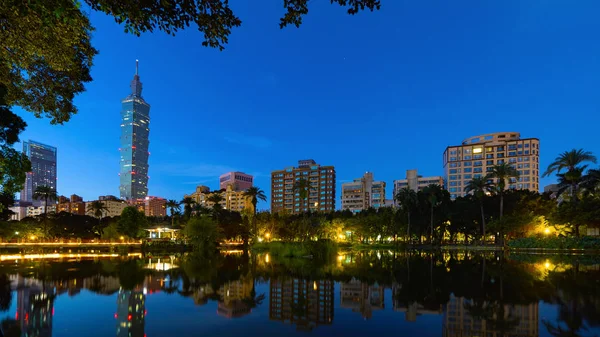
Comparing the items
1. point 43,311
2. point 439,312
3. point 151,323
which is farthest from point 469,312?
point 43,311

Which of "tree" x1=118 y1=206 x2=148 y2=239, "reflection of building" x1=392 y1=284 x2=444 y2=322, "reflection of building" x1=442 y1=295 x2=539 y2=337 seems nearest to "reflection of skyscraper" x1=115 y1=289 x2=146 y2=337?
"reflection of building" x1=392 y1=284 x2=444 y2=322

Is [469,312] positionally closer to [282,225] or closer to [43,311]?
[43,311]

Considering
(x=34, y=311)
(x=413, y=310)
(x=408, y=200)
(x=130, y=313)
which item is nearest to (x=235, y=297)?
(x=130, y=313)

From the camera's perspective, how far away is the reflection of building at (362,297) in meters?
13.8

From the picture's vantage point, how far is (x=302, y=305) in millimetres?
14359

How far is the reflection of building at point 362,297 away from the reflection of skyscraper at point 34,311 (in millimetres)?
9555

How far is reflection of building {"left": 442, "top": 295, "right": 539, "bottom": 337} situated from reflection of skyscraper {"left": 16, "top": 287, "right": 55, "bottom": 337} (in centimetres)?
1117

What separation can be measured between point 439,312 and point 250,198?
66121 mm

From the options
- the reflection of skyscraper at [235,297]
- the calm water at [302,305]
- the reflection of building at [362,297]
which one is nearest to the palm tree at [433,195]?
the calm water at [302,305]

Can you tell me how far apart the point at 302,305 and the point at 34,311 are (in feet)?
30.6

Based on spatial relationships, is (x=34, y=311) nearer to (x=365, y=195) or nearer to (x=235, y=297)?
(x=235, y=297)

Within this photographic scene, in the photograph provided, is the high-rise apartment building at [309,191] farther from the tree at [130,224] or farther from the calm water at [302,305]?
the calm water at [302,305]

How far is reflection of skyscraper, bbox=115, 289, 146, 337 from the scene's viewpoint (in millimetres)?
10797

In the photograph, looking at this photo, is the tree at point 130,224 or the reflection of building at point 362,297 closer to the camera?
the reflection of building at point 362,297
